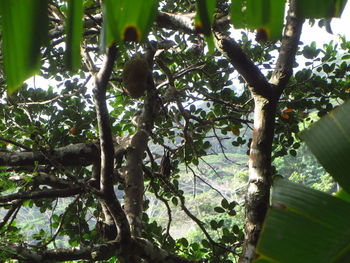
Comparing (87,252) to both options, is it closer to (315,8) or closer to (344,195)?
(344,195)

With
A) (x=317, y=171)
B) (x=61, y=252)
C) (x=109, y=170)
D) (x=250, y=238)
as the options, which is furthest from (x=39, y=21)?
(x=317, y=171)

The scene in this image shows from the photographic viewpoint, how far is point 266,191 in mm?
1383

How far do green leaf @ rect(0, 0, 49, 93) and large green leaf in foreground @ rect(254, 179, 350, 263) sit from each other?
1.40 ft

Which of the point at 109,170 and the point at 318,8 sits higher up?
the point at 109,170

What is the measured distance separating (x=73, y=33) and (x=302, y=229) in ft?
1.46

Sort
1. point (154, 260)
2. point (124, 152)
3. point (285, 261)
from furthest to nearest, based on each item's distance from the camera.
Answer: point (124, 152), point (154, 260), point (285, 261)

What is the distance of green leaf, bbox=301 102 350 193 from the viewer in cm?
54

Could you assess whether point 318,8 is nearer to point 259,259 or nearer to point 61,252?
point 259,259

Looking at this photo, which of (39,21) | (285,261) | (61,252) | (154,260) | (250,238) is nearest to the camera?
(39,21)

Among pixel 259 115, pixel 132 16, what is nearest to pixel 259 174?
pixel 259 115

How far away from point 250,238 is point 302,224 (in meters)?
0.80

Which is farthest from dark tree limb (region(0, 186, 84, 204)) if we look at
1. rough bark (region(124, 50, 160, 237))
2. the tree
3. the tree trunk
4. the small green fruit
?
the tree trunk

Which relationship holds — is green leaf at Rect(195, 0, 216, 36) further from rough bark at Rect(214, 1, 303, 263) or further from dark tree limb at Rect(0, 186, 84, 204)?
dark tree limb at Rect(0, 186, 84, 204)

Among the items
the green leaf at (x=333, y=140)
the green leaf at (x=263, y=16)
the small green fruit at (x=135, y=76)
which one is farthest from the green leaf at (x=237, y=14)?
the small green fruit at (x=135, y=76)
